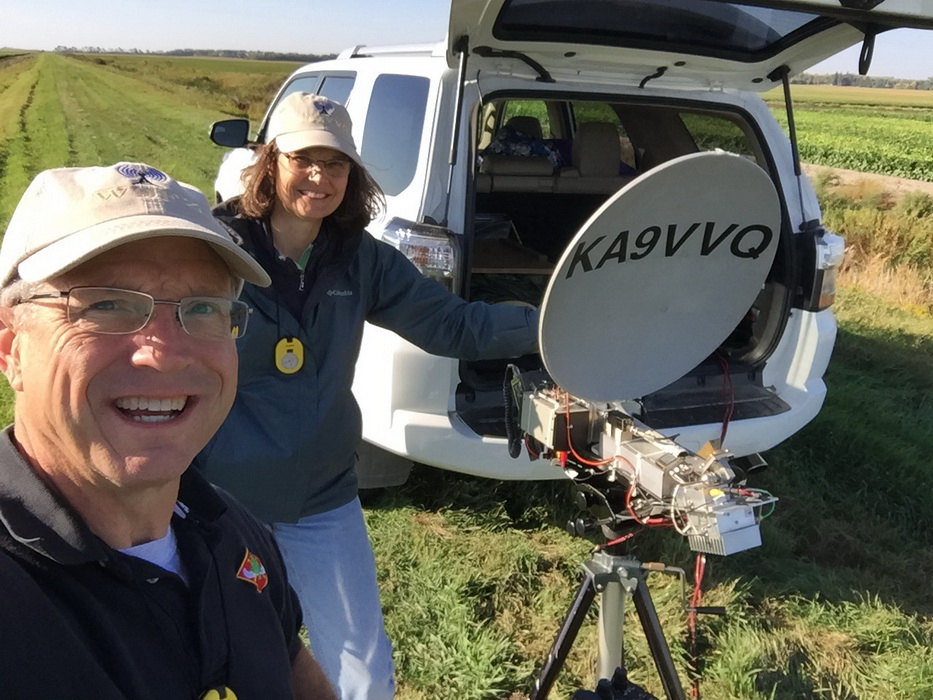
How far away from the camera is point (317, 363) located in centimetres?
202

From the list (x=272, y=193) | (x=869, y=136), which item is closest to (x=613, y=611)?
(x=272, y=193)

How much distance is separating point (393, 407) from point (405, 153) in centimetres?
99

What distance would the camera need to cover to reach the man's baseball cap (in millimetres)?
1000

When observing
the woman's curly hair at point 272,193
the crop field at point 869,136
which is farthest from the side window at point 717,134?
the crop field at point 869,136

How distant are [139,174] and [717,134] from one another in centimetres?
333

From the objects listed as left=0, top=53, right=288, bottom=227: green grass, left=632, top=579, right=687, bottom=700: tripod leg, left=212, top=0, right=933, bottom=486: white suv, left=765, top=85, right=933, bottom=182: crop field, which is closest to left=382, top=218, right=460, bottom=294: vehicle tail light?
left=212, top=0, right=933, bottom=486: white suv

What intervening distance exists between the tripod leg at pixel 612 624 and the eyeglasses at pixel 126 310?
49.3 inches

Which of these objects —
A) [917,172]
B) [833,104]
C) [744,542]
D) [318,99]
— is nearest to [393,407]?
[318,99]

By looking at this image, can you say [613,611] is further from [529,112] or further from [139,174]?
[529,112]

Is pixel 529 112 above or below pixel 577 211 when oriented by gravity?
above

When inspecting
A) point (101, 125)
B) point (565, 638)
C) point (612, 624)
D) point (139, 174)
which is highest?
point (139, 174)

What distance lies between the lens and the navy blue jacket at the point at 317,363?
194 centimetres

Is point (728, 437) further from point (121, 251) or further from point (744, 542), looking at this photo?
point (121, 251)

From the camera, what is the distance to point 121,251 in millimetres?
1072
